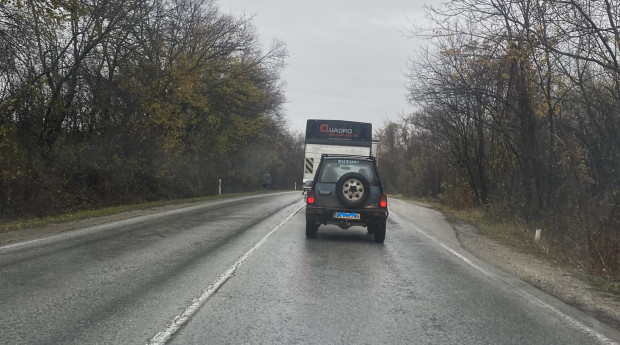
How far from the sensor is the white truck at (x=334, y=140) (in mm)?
21328

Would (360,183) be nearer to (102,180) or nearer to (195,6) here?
(102,180)

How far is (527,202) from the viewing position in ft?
59.0

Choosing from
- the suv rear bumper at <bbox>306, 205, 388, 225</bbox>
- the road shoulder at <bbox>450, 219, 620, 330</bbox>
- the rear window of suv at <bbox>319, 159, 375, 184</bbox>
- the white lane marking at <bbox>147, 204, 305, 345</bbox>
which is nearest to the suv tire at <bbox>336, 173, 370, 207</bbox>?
the suv rear bumper at <bbox>306, 205, 388, 225</bbox>

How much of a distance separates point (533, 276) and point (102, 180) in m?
18.6

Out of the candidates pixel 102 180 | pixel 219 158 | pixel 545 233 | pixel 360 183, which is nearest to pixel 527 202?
pixel 545 233

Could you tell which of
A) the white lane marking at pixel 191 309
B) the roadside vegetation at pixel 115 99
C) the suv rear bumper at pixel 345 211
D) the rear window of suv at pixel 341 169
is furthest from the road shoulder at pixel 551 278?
the roadside vegetation at pixel 115 99

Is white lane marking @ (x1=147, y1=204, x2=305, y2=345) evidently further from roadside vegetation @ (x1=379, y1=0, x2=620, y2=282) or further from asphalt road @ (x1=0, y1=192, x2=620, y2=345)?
roadside vegetation @ (x1=379, y1=0, x2=620, y2=282)

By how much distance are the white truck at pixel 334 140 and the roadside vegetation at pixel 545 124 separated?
273 cm

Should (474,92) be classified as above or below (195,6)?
below

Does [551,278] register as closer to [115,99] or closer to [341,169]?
[341,169]

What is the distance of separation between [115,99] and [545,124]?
17.6m

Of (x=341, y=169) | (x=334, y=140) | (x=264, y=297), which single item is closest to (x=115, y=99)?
(x=334, y=140)

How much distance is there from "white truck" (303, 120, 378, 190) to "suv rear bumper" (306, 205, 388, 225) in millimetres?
9151

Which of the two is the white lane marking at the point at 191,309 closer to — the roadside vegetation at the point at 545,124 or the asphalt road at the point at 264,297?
the asphalt road at the point at 264,297
